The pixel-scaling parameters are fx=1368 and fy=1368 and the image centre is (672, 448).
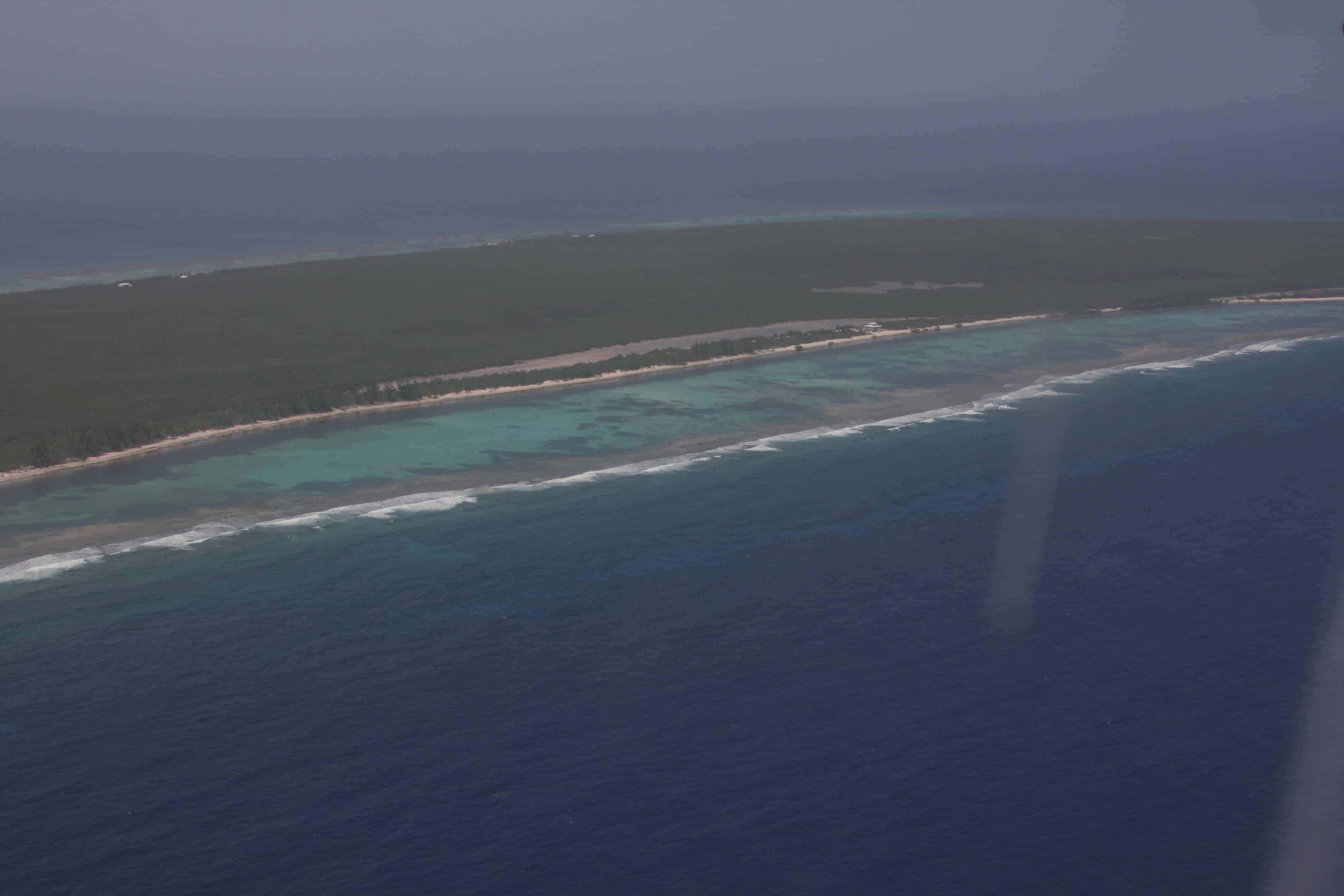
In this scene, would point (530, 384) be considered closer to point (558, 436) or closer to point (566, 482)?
point (558, 436)

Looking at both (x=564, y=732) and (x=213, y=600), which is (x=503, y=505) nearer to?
(x=213, y=600)

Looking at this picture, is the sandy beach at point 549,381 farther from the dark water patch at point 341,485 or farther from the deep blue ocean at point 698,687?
the dark water patch at point 341,485

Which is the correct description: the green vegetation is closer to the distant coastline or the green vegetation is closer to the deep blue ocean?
the distant coastline

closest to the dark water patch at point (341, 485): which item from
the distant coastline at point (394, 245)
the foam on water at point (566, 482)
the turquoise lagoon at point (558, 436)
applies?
the turquoise lagoon at point (558, 436)

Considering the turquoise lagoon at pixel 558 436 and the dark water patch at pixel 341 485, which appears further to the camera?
the dark water patch at pixel 341 485

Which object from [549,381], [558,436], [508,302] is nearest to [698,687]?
[558,436]

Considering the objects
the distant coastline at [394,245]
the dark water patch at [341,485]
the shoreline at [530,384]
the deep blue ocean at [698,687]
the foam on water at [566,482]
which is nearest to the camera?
the deep blue ocean at [698,687]

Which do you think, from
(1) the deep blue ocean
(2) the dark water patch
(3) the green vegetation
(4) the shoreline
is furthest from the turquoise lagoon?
(3) the green vegetation

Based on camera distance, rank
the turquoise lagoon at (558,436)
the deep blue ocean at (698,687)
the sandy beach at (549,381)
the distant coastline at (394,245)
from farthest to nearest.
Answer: the distant coastline at (394,245)
the sandy beach at (549,381)
the turquoise lagoon at (558,436)
the deep blue ocean at (698,687)
